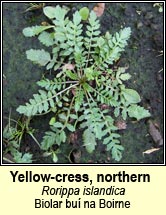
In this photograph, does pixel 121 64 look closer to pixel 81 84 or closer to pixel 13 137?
pixel 81 84

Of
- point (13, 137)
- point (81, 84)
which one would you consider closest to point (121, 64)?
point (81, 84)

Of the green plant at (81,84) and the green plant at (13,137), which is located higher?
the green plant at (81,84)

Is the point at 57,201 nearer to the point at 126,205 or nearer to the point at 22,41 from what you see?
the point at 126,205

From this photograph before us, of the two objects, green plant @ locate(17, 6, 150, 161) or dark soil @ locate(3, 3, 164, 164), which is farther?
dark soil @ locate(3, 3, 164, 164)

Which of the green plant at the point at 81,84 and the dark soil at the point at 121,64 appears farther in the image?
the dark soil at the point at 121,64

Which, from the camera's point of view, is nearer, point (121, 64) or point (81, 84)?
point (81, 84)
